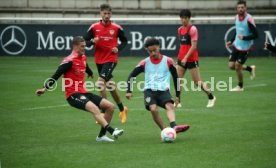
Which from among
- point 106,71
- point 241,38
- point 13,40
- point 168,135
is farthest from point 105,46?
point 13,40

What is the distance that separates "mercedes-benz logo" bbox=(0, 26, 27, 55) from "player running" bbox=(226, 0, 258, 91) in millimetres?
14649

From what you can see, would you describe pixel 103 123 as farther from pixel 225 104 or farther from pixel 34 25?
pixel 34 25

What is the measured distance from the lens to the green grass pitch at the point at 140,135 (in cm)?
1077

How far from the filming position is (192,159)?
1080 cm

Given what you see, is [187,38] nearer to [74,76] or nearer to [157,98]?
[157,98]

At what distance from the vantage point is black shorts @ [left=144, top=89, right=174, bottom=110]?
12.9 meters

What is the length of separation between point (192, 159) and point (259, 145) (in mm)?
1663

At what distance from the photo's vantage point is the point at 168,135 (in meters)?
12.3

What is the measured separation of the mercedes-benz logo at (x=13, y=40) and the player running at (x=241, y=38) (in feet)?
48.1

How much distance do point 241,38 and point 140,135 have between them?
7849mm

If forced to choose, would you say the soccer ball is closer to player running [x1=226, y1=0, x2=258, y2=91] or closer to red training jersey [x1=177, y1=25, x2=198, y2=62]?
red training jersey [x1=177, y1=25, x2=198, y2=62]

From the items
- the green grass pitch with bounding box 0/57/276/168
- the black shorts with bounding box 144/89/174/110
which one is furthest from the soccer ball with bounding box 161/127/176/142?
the black shorts with bounding box 144/89/174/110

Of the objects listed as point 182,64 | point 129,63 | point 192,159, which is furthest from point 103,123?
point 129,63

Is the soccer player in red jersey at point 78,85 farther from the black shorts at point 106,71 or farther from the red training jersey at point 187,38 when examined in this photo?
the red training jersey at point 187,38
